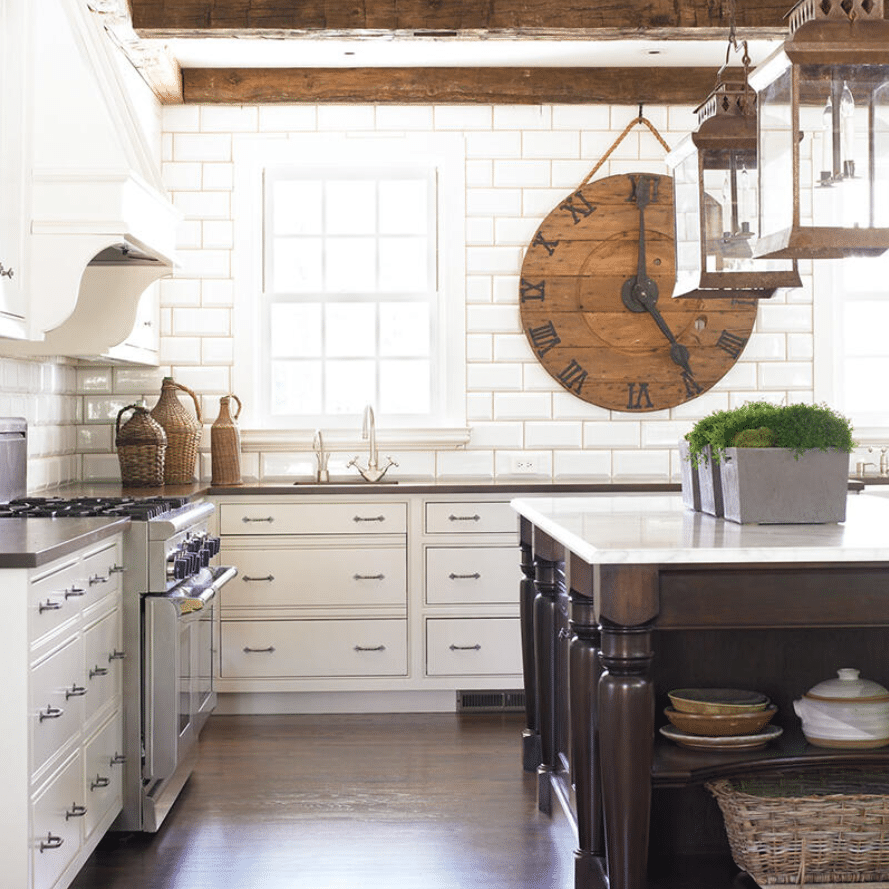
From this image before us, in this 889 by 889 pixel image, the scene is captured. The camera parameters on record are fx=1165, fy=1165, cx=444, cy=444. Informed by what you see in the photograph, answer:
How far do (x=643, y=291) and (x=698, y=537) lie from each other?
3239 millimetres

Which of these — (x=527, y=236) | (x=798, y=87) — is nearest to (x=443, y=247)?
(x=527, y=236)

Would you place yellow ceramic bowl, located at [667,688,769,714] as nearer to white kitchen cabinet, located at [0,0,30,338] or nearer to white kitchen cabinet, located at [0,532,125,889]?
white kitchen cabinet, located at [0,532,125,889]

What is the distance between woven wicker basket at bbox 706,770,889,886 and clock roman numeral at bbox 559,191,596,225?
3.52m

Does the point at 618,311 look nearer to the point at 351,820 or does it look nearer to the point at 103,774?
the point at 351,820

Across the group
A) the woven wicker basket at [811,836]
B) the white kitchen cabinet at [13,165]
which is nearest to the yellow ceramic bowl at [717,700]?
the woven wicker basket at [811,836]

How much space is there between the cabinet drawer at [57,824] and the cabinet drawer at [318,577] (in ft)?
6.78

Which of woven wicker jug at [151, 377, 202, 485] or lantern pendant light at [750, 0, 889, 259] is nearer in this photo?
lantern pendant light at [750, 0, 889, 259]

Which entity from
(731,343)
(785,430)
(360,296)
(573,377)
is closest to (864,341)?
(731,343)

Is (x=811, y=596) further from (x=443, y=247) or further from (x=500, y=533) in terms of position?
(x=443, y=247)

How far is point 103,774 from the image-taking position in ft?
10.9

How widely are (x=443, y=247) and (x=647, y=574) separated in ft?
11.5

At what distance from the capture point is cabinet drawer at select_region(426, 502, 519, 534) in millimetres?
5152

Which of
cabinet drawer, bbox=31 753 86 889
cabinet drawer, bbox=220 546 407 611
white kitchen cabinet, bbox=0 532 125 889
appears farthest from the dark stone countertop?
cabinet drawer, bbox=220 546 407 611

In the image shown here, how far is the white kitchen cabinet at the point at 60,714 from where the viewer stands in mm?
2572
